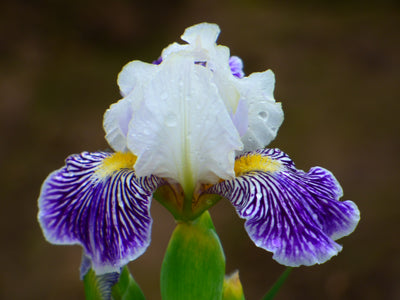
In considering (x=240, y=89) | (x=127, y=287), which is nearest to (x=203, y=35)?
(x=240, y=89)

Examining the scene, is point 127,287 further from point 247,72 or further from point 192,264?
point 247,72

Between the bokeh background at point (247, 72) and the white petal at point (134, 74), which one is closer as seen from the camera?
the white petal at point (134, 74)

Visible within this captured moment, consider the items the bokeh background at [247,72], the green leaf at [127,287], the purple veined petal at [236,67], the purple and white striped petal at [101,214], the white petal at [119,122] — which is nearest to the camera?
the purple and white striped petal at [101,214]

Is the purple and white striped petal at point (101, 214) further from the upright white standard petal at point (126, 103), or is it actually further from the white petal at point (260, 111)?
the white petal at point (260, 111)

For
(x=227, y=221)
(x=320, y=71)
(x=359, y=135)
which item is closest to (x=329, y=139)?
(x=359, y=135)

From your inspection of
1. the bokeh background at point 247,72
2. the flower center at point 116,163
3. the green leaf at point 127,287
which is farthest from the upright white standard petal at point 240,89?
the bokeh background at point 247,72
